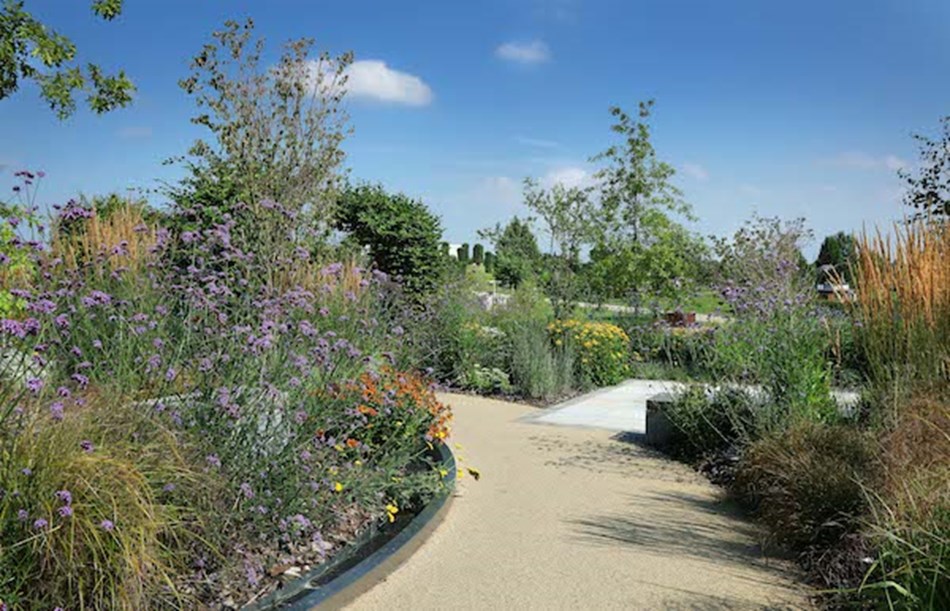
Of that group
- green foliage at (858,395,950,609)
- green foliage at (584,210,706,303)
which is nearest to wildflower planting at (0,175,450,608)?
green foliage at (858,395,950,609)

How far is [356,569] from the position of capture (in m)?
3.60

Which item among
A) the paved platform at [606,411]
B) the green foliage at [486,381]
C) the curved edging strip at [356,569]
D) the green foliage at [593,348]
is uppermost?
the green foliage at [593,348]

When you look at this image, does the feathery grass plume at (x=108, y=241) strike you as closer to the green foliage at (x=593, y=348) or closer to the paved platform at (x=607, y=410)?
the paved platform at (x=607, y=410)

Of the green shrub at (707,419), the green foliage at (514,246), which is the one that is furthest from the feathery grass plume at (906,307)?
the green foliage at (514,246)

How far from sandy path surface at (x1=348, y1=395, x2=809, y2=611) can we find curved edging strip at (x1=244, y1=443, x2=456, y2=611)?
0.21ft

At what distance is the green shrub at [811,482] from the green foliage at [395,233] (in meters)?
10.0

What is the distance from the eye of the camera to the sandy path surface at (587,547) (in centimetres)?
346

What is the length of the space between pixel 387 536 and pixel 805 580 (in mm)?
2142

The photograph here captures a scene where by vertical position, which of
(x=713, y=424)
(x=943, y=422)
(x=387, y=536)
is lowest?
(x=387, y=536)

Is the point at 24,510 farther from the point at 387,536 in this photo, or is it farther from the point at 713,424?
the point at 713,424

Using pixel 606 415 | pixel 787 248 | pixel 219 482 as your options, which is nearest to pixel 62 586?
pixel 219 482

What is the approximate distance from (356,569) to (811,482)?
2451 mm

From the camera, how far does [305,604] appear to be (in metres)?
3.20

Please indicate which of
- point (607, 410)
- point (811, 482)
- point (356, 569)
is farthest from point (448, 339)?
point (356, 569)
